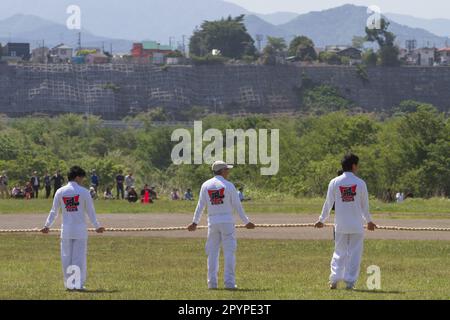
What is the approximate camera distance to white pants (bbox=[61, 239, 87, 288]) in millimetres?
23391

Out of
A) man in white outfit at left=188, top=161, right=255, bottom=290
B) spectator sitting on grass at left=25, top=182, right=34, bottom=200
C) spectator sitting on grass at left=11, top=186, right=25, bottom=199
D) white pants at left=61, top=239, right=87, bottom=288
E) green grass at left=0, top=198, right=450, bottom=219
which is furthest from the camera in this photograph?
spectator sitting on grass at left=11, top=186, right=25, bottom=199

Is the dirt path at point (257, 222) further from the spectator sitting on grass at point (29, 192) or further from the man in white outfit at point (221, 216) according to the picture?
the man in white outfit at point (221, 216)

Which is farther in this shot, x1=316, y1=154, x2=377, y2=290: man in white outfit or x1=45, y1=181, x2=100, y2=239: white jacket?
x1=45, y1=181, x2=100, y2=239: white jacket

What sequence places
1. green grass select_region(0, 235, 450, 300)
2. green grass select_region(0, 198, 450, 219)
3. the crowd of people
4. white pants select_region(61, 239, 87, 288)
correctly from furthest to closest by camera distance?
the crowd of people < green grass select_region(0, 198, 450, 219) < white pants select_region(61, 239, 87, 288) < green grass select_region(0, 235, 450, 300)

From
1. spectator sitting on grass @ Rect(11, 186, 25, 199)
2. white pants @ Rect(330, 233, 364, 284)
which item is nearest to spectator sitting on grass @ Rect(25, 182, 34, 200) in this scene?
spectator sitting on grass @ Rect(11, 186, 25, 199)

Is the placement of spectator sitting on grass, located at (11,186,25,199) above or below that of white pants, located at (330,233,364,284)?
below

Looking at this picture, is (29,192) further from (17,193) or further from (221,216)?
(221,216)

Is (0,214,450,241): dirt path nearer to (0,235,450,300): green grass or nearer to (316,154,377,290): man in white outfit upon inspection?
(0,235,450,300): green grass

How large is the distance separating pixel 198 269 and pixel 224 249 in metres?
5.66

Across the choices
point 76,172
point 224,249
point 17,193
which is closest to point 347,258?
point 224,249

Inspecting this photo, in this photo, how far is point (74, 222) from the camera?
23.5 m

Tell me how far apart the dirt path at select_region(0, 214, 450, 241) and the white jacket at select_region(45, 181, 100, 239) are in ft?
55.1

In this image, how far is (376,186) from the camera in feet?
291
